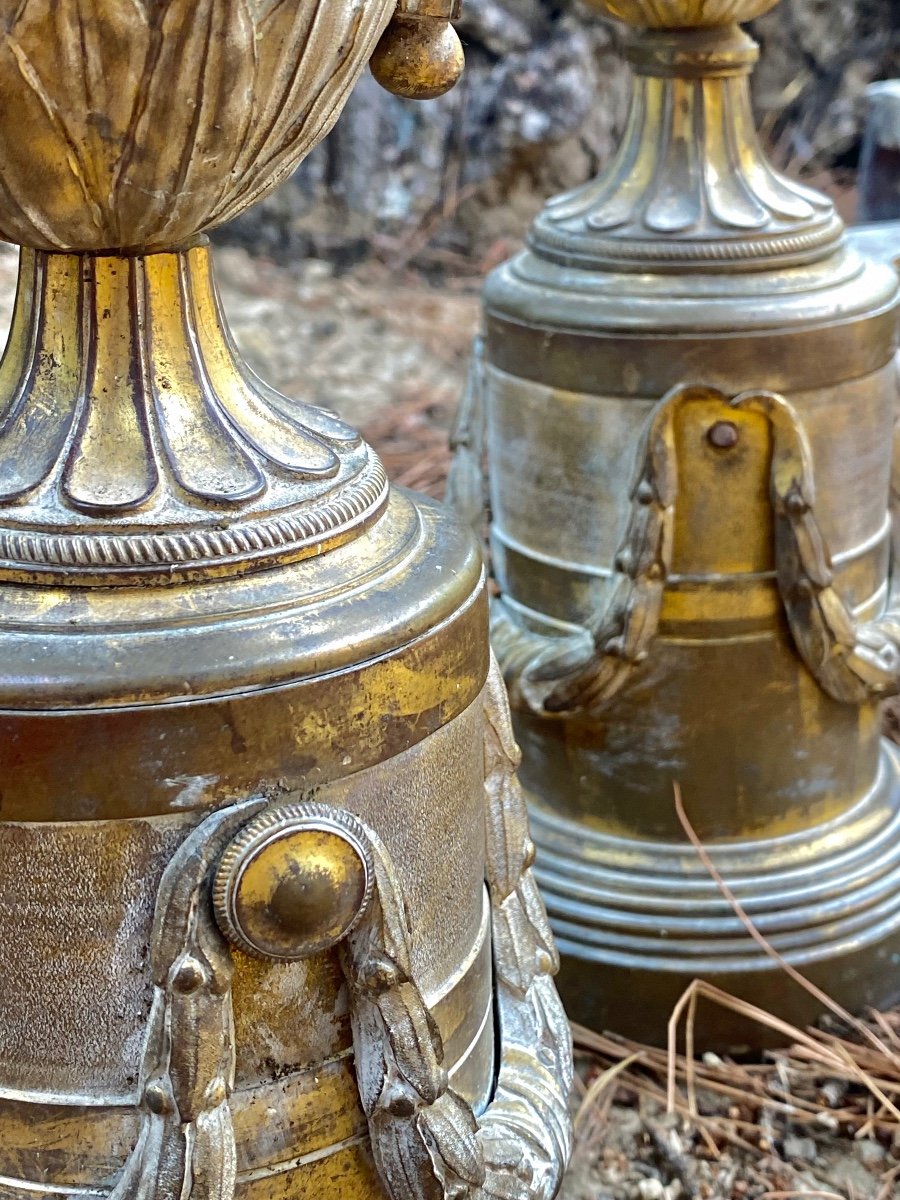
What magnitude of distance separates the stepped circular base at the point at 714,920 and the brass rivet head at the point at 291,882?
35.3 inches

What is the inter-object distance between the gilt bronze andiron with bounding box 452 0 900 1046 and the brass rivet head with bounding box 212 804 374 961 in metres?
0.78

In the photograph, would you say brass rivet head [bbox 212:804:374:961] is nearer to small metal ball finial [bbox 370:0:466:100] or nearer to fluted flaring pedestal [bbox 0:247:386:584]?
fluted flaring pedestal [bbox 0:247:386:584]

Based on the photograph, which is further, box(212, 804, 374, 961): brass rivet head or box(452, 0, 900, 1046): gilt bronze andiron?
box(452, 0, 900, 1046): gilt bronze andiron

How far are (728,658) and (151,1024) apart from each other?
0.93 metres

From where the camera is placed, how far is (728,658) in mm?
1682

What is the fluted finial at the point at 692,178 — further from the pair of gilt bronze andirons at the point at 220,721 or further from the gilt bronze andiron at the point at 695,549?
the pair of gilt bronze andirons at the point at 220,721

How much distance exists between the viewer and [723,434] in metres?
1.61

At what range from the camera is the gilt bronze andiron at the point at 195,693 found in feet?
2.89

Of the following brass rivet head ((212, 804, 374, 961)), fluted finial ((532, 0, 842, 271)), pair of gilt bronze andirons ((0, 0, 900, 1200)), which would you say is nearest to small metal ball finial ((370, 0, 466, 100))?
pair of gilt bronze andirons ((0, 0, 900, 1200))

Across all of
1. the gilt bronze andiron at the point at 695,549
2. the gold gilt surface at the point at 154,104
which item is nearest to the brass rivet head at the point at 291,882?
the gold gilt surface at the point at 154,104

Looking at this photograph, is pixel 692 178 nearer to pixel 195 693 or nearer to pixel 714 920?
pixel 714 920

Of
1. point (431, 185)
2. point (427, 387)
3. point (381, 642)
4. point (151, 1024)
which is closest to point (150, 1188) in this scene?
point (151, 1024)

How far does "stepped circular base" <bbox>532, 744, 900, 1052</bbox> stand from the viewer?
1771mm

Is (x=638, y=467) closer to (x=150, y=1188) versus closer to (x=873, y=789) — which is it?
(x=873, y=789)
